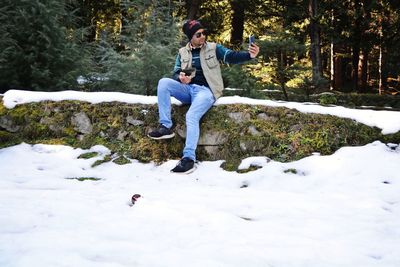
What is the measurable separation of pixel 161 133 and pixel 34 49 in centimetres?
377

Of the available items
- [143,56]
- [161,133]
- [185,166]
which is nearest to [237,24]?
[143,56]

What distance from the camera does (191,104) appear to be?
485cm

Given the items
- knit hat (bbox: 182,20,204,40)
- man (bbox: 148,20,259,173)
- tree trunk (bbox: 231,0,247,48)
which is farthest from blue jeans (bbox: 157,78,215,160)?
tree trunk (bbox: 231,0,247,48)

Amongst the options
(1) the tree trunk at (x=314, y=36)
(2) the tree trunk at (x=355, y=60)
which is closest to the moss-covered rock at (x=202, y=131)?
(1) the tree trunk at (x=314, y=36)

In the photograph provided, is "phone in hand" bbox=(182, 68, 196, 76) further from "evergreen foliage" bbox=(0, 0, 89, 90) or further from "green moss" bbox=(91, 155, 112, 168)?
"evergreen foliage" bbox=(0, 0, 89, 90)

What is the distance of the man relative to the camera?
4492mm

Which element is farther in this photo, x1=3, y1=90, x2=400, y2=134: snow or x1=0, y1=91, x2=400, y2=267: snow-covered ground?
x1=3, y1=90, x2=400, y2=134: snow

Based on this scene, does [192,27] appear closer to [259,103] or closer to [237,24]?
[259,103]

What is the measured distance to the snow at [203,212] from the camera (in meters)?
2.07

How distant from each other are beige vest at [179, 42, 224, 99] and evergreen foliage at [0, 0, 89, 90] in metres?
2.98

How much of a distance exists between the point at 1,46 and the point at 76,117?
8.65 ft

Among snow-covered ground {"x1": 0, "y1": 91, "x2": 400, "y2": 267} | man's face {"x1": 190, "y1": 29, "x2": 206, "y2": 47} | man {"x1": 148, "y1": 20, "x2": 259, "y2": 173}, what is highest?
man's face {"x1": 190, "y1": 29, "x2": 206, "y2": 47}

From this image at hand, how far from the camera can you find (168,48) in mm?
7473

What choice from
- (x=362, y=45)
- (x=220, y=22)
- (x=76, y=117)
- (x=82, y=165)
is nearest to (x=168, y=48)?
(x=76, y=117)
